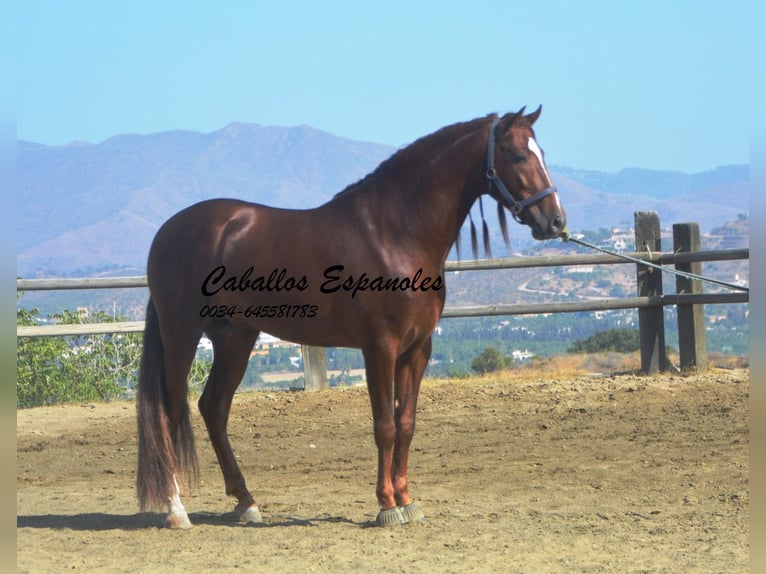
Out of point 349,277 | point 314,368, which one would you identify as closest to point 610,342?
point 314,368

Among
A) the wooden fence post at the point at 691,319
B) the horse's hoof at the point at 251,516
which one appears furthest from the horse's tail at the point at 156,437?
the wooden fence post at the point at 691,319

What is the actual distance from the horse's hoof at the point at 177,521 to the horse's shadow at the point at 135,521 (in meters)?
0.12

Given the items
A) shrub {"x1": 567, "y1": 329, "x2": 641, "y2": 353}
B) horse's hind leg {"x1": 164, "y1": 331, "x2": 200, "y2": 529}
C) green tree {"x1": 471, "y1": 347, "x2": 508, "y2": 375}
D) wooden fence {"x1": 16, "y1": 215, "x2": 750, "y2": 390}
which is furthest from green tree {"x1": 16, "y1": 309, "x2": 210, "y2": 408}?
shrub {"x1": 567, "y1": 329, "x2": 641, "y2": 353}

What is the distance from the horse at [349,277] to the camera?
204 inches

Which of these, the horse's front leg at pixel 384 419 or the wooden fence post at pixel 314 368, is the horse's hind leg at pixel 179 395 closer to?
the horse's front leg at pixel 384 419

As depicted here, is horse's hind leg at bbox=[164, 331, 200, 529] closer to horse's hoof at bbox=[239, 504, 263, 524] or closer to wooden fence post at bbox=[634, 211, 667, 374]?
horse's hoof at bbox=[239, 504, 263, 524]

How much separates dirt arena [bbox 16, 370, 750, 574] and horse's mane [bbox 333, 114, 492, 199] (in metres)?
2.04

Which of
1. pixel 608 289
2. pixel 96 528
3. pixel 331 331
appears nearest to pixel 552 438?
pixel 331 331

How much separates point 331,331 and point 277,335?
1.33ft

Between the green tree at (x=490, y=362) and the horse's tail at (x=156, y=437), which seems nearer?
the horse's tail at (x=156, y=437)

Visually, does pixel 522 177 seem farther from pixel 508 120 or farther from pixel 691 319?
pixel 691 319

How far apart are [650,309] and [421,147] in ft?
19.5

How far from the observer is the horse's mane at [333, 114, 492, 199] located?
212 inches

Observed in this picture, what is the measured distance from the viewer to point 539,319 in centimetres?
5662
